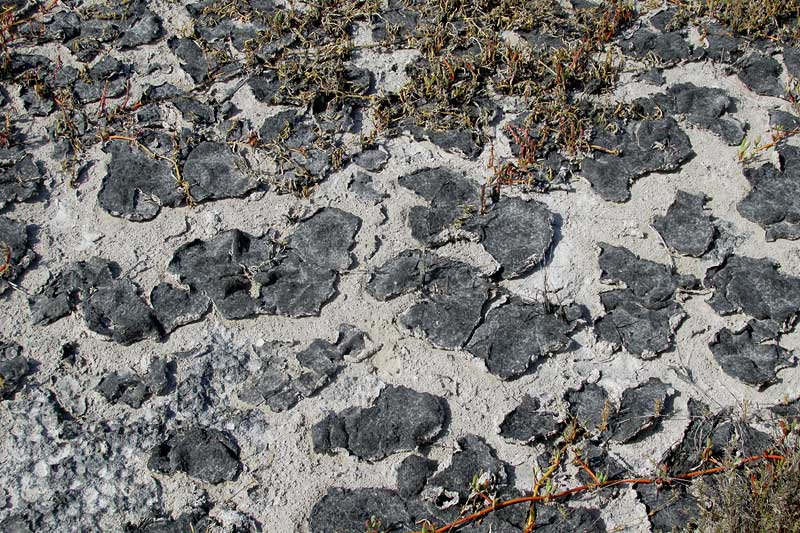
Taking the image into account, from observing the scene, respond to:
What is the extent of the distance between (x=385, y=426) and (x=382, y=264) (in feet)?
2.63

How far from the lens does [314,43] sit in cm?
473

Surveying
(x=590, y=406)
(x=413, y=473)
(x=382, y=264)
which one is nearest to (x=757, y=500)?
(x=590, y=406)

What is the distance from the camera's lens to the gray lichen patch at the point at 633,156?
4.07m

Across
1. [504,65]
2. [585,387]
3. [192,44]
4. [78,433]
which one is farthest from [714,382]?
[192,44]

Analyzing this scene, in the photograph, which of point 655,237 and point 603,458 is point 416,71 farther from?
point 603,458

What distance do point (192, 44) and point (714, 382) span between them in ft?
10.7

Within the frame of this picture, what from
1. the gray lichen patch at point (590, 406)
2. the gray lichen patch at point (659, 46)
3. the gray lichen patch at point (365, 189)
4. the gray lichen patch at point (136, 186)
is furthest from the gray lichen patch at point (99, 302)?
the gray lichen patch at point (659, 46)

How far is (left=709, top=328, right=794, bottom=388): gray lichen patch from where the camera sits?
11.3 feet

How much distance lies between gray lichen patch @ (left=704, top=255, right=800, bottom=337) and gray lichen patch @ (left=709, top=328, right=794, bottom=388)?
87mm

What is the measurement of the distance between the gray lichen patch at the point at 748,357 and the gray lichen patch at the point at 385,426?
120 cm

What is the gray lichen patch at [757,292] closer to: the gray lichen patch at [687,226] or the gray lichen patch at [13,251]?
the gray lichen patch at [687,226]

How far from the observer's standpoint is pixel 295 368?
3461 mm

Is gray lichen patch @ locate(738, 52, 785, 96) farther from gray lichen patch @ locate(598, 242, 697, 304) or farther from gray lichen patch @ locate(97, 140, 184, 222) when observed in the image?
gray lichen patch @ locate(97, 140, 184, 222)

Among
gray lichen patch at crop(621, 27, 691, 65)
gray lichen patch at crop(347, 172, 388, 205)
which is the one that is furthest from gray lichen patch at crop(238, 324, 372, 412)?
gray lichen patch at crop(621, 27, 691, 65)
